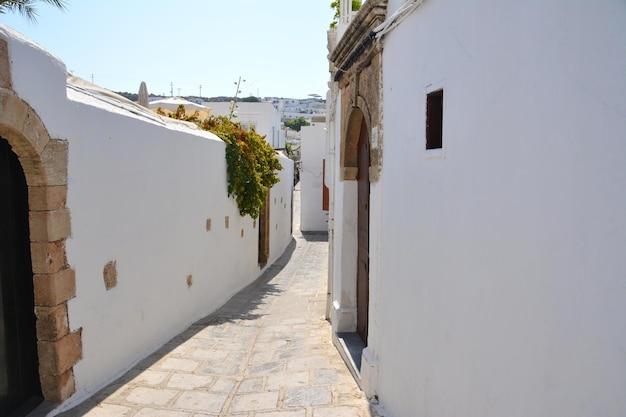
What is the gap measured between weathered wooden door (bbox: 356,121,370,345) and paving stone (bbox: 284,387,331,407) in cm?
132

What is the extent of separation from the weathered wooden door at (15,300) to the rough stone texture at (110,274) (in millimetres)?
789

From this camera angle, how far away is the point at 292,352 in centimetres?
590

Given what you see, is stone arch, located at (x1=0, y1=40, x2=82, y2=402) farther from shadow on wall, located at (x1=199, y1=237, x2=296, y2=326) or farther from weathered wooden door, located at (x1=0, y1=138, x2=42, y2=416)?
shadow on wall, located at (x1=199, y1=237, x2=296, y2=326)

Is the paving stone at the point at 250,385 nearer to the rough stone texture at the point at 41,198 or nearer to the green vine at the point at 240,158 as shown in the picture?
the rough stone texture at the point at 41,198

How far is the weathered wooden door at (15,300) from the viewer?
373 cm

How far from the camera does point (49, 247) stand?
3854 mm

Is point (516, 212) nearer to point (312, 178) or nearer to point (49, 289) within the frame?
point (49, 289)

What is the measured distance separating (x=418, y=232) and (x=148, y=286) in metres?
3.38

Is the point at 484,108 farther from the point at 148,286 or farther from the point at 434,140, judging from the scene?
the point at 148,286

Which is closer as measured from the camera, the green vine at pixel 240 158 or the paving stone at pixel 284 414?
the paving stone at pixel 284 414

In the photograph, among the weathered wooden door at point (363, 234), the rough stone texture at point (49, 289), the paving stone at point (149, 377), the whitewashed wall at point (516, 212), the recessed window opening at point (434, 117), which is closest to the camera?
the whitewashed wall at point (516, 212)

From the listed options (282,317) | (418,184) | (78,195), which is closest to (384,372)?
(418,184)

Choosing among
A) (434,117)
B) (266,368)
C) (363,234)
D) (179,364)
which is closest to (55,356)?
(179,364)

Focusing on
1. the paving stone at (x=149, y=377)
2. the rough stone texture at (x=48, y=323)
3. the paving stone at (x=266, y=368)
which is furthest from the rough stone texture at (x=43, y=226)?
the paving stone at (x=266, y=368)
